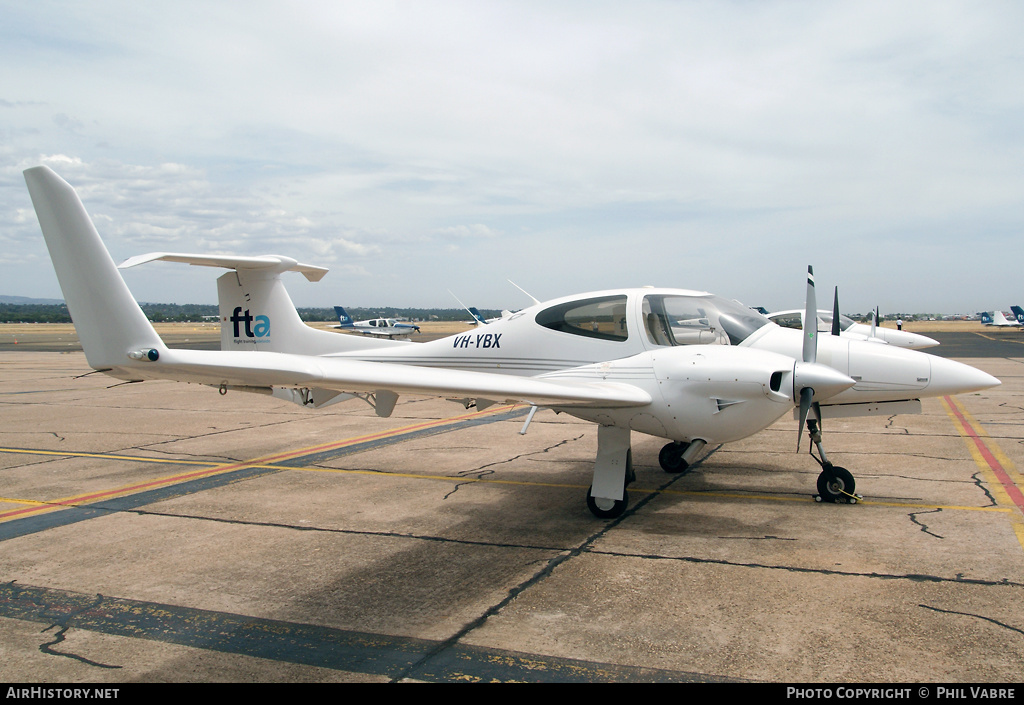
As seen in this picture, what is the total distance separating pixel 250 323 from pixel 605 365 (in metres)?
5.48

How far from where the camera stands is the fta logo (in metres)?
9.86

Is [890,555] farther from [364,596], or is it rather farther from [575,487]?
[364,596]

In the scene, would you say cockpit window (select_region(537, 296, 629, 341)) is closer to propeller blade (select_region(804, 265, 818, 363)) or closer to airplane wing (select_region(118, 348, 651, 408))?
airplane wing (select_region(118, 348, 651, 408))

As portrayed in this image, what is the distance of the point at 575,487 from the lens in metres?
8.76

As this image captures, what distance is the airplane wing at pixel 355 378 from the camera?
5.33 m

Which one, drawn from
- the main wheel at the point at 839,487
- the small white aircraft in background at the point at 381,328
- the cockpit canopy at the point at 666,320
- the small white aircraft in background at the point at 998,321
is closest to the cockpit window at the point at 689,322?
the cockpit canopy at the point at 666,320

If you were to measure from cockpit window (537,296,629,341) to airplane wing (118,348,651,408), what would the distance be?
0.78 m

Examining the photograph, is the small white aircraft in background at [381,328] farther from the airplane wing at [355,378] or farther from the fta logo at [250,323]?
the airplane wing at [355,378]

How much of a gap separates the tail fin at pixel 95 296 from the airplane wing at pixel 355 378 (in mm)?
197

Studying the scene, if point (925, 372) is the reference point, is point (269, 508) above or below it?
below

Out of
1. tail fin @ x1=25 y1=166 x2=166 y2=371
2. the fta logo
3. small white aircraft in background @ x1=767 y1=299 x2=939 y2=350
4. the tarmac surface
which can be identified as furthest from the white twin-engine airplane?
small white aircraft in background @ x1=767 y1=299 x2=939 y2=350

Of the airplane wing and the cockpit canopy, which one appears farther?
the cockpit canopy

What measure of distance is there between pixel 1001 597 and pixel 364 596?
4822mm

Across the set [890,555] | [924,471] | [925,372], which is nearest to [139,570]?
[890,555]
